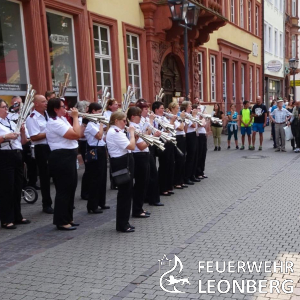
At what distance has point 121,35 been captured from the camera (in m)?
13.8

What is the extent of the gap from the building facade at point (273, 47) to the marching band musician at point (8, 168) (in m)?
26.4

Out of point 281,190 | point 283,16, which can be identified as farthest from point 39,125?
point 283,16

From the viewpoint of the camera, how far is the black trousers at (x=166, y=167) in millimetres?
7863

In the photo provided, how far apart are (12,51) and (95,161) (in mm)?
5077

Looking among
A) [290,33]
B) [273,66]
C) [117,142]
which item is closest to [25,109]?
[117,142]

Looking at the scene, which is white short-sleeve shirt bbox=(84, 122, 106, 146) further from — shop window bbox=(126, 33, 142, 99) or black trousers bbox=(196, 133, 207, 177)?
shop window bbox=(126, 33, 142, 99)

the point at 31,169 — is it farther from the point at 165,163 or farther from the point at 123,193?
the point at 123,193

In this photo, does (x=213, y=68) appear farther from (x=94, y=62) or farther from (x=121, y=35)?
(x=94, y=62)

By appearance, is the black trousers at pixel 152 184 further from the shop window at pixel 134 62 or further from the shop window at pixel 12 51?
the shop window at pixel 134 62

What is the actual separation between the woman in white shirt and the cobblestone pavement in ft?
1.61

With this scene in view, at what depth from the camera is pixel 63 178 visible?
5.65m

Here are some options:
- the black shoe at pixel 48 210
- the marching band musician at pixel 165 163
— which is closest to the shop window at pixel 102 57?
the marching band musician at pixel 165 163

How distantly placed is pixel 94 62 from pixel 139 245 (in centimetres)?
842

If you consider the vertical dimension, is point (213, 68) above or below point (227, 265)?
above
